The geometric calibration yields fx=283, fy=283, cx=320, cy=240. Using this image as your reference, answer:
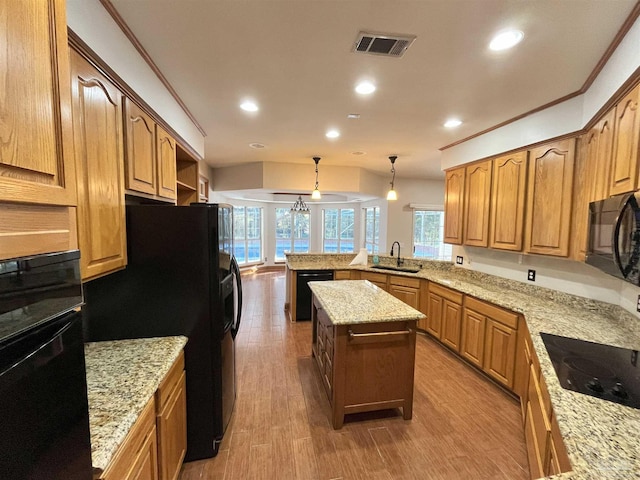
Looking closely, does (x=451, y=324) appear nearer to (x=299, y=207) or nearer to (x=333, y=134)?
(x=333, y=134)

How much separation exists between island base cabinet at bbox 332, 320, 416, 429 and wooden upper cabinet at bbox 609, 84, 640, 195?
1519mm

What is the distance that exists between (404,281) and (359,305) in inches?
75.2

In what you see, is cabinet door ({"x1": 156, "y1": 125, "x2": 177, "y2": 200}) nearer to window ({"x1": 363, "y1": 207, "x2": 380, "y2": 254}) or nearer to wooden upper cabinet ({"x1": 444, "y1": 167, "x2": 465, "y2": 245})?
wooden upper cabinet ({"x1": 444, "y1": 167, "x2": 465, "y2": 245})

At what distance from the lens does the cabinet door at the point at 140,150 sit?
1.63 metres

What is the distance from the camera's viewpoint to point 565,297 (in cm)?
258

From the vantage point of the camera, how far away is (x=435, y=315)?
12.1 ft

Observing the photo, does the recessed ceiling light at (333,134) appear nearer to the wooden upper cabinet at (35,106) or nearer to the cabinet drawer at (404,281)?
the cabinet drawer at (404,281)

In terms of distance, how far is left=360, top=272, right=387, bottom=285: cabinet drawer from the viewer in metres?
4.31

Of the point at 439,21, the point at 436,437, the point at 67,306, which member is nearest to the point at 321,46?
the point at 439,21

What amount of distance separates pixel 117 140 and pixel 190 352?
130cm

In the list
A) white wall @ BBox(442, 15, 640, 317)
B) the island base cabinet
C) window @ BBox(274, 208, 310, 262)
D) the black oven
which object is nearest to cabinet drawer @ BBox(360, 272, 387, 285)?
white wall @ BBox(442, 15, 640, 317)

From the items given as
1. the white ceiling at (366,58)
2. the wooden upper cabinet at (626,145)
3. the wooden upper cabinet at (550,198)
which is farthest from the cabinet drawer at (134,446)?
the wooden upper cabinet at (550,198)

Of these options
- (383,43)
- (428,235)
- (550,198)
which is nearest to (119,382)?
(383,43)

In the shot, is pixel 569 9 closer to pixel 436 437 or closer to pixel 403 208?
pixel 436 437
